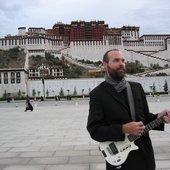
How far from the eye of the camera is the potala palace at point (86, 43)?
103250 millimetres

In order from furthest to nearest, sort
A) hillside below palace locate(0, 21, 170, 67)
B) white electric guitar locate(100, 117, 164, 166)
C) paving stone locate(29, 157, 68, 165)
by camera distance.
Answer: hillside below palace locate(0, 21, 170, 67) → paving stone locate(29, 157, 68, 165) → white electric guitar locate(100, 117, 164, 166)

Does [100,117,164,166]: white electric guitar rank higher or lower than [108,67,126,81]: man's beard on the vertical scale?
lower

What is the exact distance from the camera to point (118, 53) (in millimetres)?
3068

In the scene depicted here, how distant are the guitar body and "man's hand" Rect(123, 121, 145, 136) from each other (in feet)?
0.44

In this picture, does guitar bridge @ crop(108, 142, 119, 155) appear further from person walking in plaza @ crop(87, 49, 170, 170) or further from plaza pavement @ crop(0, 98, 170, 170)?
plaza pavement @ crop(0, 98, 170, 170)

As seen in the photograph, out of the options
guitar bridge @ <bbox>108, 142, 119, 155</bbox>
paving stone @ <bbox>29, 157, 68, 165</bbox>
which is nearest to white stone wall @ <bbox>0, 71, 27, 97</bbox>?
paving stone @ <bbox>29, 157, 68, 165</bbox>

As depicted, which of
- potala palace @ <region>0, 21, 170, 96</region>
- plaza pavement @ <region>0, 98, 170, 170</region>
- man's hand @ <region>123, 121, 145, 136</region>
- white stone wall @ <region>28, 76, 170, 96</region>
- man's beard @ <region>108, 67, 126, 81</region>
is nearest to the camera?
man's hand @ <region>123, 121, 145, 136</region>

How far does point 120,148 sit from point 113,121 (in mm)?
238

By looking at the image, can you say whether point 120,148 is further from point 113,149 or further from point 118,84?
point 118,84

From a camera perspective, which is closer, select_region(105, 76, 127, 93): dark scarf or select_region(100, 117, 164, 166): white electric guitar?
select_region(100, 117, 164, 166): white electric guitar

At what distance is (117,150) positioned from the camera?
2939 millimetres

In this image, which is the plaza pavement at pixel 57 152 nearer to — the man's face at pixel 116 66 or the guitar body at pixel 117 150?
the guitar body at pixel 117 150

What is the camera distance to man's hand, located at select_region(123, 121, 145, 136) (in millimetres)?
2787

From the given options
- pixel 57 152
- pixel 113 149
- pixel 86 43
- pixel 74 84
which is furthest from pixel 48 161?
pixel 86 43
